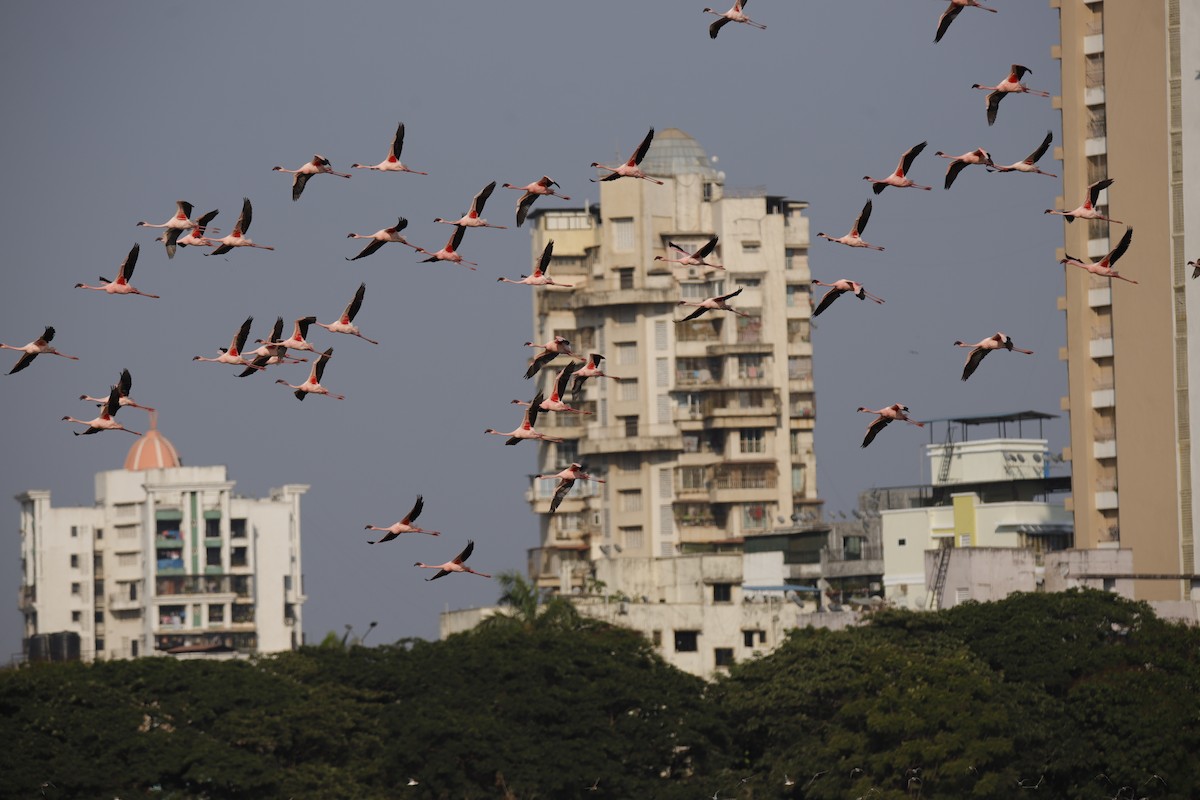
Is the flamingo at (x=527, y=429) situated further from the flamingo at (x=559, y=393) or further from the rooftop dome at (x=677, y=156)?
the rooftop dome at (x=677, y=156)

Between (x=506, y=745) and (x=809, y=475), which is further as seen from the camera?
(x=809, y=475)

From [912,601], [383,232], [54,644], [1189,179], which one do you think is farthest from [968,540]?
[54,644]

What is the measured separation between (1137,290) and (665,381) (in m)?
60.8

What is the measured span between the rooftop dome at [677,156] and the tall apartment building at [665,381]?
417 centimetres

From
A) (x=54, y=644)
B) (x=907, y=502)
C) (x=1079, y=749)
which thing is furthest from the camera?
(x=54, y=644)

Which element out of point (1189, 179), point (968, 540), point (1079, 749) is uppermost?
point (1189, 179)

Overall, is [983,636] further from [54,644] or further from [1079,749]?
[54,644]

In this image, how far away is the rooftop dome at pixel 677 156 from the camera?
179 m

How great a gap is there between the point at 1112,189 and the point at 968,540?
25.0 meters

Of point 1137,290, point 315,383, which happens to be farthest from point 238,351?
point 1137,290

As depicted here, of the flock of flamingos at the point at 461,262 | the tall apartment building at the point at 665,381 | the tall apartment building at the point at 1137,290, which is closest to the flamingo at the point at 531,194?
the flock of flamingos at the point at 461,262

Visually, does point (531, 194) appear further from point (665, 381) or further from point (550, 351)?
point (665, 381)

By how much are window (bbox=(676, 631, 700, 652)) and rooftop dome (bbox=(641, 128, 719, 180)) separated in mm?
56618

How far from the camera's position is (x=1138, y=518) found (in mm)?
109062
